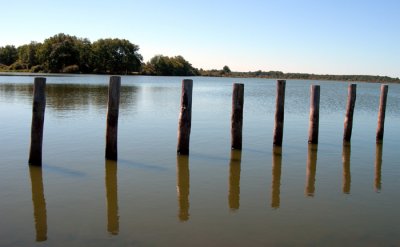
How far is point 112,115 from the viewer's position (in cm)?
1150

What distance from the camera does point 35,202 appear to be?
8.56 metres

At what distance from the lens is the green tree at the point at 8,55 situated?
468ft

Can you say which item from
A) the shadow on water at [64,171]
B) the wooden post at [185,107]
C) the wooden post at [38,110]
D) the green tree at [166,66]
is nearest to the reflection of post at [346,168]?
the wooden post at [185,107]

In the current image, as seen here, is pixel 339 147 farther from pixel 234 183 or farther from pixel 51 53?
pixel 51 53

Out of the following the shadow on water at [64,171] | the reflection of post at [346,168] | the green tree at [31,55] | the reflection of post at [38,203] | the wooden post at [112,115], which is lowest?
the reflection of post at [38,203]

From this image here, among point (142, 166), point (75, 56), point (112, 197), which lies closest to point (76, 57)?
point (75, 56)

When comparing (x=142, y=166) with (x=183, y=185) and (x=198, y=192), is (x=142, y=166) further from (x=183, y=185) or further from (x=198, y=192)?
(x=198, y=192)

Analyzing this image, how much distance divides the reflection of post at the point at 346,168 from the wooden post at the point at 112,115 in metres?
6.07

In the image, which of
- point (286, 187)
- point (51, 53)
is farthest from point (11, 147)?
point (51, 53)

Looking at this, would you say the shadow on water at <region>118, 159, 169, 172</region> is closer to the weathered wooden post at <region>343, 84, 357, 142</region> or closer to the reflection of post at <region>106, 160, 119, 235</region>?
the reflection of post at <region>106, 160, 119, 235</region>

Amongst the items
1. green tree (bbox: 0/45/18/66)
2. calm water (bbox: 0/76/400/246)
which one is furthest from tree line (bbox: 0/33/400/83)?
calm water (bbox: 0/76/400/246)

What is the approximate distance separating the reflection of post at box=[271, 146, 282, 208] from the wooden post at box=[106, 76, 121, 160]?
443cm

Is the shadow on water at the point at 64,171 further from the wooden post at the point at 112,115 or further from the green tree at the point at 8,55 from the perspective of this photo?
the green tree at the point at 8,55

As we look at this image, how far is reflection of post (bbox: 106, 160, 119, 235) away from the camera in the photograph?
7.39 m
